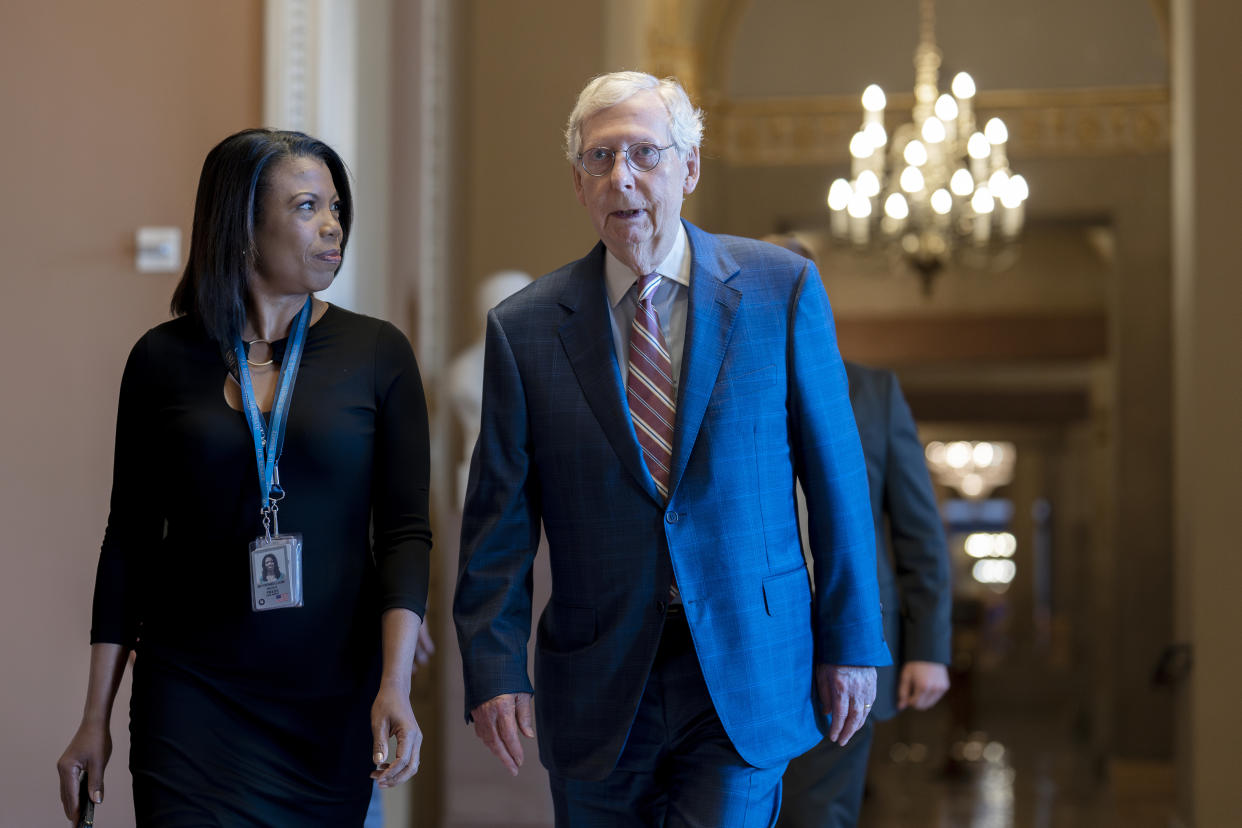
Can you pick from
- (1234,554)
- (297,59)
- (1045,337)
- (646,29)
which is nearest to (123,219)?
(297,59)

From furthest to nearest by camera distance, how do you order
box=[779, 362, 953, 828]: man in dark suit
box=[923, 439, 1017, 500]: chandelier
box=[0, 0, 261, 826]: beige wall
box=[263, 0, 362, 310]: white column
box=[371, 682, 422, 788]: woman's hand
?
box=[923, 439, 1017, 500]: chandelier, box=[263, 0, 362, 310]: white column, box=[0, 0, 261, 826]: beige wall, box=[779, 362, 953, 828]: man in dark suit, box=[371, 682, 422, 788]: woman's hand

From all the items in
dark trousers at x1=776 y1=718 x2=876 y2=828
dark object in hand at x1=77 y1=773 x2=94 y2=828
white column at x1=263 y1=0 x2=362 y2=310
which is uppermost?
white column at x1=263 y1=0 x2=362 y2=310

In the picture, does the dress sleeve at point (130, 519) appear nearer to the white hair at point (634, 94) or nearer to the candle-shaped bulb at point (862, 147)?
the white hair at point (634, 94)

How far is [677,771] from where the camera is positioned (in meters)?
2.28

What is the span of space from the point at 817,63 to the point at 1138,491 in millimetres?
3737

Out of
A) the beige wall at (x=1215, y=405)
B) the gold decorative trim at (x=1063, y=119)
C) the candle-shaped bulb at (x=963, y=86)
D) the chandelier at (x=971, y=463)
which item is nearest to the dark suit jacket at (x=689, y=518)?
the beige wall at (x=1215, y=405)

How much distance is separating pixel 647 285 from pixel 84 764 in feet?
3.88

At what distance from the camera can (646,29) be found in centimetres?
914

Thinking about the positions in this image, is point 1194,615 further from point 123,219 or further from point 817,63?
point 817,63

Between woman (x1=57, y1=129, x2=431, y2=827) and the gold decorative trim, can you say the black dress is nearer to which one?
woman (x1=57, y1=129, x2=431, y2=827)

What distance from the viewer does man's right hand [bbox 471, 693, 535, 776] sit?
7.33ft

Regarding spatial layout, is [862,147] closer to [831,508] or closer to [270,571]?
[831,508]

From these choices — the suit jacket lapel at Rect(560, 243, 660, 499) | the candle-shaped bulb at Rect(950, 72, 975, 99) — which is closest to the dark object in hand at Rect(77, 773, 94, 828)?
the suit jacket lapel at Rect(560, 243, 660, 499)

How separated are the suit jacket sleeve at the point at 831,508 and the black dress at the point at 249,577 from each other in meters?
0.64
